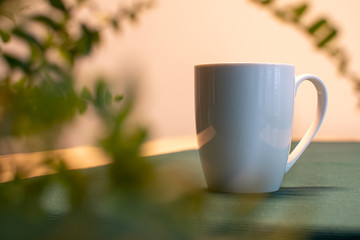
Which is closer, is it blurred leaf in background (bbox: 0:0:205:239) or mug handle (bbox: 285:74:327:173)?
blurred leaf in background (bbox: 0:0:205:239)

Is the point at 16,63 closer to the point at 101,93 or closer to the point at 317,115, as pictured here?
the point at 101,93

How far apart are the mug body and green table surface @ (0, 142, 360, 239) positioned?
0.07 feet

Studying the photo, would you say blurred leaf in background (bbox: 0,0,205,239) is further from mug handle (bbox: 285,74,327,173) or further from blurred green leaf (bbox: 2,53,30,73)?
mug handle (bbox: 285,74,327,173)

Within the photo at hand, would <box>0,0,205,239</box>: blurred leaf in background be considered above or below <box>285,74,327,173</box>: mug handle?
above

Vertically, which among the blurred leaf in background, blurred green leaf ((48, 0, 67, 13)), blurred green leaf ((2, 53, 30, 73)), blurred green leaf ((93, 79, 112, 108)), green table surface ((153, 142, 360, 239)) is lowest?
green table surface ((153, 142, 360, 239))

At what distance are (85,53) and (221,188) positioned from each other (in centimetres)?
29

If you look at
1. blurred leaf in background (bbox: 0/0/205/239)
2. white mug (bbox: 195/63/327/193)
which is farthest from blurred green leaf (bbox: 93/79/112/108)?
white mug (bbox: 195/63/327/193)

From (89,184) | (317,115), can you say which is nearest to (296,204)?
(89,184)

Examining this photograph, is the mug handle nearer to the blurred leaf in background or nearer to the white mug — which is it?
the white mug

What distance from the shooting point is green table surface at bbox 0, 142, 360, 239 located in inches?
2.7

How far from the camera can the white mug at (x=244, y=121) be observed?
38 centimetres

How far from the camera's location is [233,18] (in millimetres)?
1207

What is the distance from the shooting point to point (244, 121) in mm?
382

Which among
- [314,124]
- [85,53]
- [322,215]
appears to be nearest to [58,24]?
[85,53]
